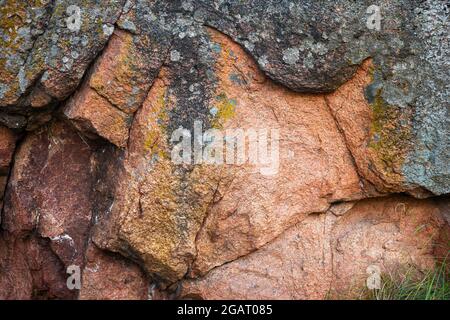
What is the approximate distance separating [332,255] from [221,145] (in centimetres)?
97

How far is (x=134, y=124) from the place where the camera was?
3225 mm

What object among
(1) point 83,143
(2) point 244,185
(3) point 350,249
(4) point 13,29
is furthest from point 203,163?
(4) point 13,29

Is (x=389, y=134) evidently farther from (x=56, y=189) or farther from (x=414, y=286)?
(x=56, y=189)

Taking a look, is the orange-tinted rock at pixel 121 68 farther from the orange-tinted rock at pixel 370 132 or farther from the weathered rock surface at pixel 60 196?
the orange-tinted rock at pixel 370 132

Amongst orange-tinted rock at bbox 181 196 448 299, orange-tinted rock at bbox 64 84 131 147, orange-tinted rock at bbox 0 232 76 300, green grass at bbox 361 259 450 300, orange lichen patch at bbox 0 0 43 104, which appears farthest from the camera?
orange-tinted rock at bbox 0 232 76 300

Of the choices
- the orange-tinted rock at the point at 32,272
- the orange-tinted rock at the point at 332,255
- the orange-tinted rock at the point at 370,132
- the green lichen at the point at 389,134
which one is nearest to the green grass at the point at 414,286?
the orange-tinted rock at the point at 332,255

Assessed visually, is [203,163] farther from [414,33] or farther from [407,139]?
[414,33]

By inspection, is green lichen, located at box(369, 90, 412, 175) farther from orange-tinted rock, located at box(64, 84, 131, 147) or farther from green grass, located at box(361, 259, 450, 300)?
orange-tinted rock, located at box(64, 84, 131, 147)

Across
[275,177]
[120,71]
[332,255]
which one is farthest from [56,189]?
[332,255]

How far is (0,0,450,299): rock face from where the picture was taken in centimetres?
311

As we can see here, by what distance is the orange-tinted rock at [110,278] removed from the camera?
3.41m

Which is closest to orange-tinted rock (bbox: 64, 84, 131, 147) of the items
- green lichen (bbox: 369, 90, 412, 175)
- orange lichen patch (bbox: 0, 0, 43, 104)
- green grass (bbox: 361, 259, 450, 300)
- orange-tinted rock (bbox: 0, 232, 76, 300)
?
orange lichen patch (bbox: 0, 0, 43, 104)

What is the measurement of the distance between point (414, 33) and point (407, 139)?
59 centimetres

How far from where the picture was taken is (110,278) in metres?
3.43
